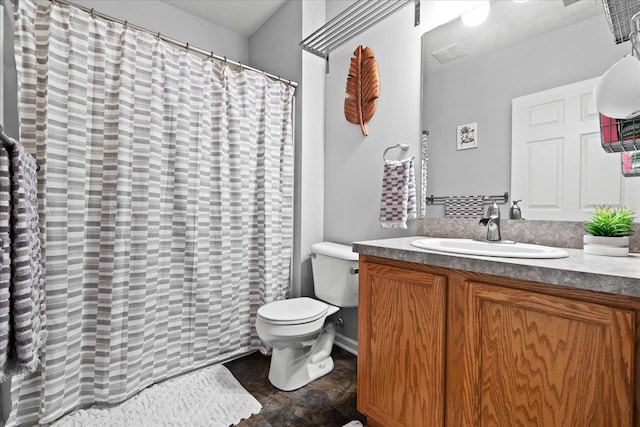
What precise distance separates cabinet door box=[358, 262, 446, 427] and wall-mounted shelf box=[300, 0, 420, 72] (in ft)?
4.88

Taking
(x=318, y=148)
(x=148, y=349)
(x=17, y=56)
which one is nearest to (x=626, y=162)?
(x=318, y=148)

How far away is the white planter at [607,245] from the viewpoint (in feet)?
3.10

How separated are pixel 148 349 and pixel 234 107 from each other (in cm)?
156

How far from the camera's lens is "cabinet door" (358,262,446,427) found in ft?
3.41

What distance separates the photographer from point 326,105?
2.27 metres

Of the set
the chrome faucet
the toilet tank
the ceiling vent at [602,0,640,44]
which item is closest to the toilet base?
the toilet tank

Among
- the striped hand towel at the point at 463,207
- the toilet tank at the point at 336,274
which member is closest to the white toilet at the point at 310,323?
the toilet tank at the point at 336,274

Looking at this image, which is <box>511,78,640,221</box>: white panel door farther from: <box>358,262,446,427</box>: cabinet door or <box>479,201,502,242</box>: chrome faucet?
<box>358,262,446,427</box>: cabinet door

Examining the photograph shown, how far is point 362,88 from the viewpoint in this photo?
1951mm

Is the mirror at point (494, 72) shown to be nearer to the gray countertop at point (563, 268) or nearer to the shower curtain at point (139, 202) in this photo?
the gray countertop at point (563, 268)

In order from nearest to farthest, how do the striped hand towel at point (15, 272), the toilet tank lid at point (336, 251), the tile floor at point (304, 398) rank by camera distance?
the striped hand towel at point (15, 272) → the tile floor at point (304, 398) → the toilet tank lid at point (336, 251)

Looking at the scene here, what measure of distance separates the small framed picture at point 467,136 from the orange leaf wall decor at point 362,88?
618 millimetres

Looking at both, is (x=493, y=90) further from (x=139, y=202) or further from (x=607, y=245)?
(x=139, y=202)

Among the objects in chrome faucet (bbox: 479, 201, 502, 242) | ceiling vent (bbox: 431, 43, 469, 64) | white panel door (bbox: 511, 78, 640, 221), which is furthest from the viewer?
ceiling vent (bbox: 431, 43, 469, 64)
